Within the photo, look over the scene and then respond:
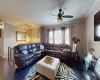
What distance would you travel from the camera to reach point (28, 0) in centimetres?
252

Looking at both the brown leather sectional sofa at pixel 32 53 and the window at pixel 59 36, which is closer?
the brown leather sectional sofa at pixel 32 53

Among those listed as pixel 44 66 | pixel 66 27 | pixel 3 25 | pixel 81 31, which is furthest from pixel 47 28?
pixel 44 66

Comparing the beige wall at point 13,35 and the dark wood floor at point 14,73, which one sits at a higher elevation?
the beige wall at point 13,35

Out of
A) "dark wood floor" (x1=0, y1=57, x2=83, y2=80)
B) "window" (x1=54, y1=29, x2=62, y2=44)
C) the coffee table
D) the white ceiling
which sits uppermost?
the white ceiling

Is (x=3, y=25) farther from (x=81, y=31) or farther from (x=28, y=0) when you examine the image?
(x=81, y=31)

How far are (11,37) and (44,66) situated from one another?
440 centimetres

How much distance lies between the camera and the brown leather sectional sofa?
11.9 feet

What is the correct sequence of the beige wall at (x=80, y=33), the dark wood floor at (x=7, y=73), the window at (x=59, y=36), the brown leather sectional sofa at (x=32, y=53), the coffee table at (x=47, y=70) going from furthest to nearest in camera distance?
→ 1. the window at (x=59, y=36)
2. the beige wall at (x=80, y=33)
3. the brown leather sectional sofa at (x=32, y=53)
4. the dark wood floor at (x=7, y=73)
5. the coffee table at (x=47, y=70)

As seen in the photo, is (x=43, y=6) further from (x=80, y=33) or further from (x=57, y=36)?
(x=57, y=36)

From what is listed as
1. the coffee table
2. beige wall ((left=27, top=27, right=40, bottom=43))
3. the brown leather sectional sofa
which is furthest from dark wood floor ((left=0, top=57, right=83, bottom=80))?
beige wall ((left=27, top=27, right=40, bottom=43))

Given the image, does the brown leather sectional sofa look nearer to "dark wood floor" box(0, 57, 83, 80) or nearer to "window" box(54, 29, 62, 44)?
"dark wood floor" box(0, 57, 83, 80)

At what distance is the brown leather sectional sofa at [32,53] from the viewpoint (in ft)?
11.9

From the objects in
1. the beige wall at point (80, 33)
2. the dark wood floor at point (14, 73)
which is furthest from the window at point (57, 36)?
the dark wood floor at point (14, 73)

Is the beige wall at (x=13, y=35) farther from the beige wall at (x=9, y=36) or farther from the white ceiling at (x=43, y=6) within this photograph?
the white ceiling at (x=43, y=6)
